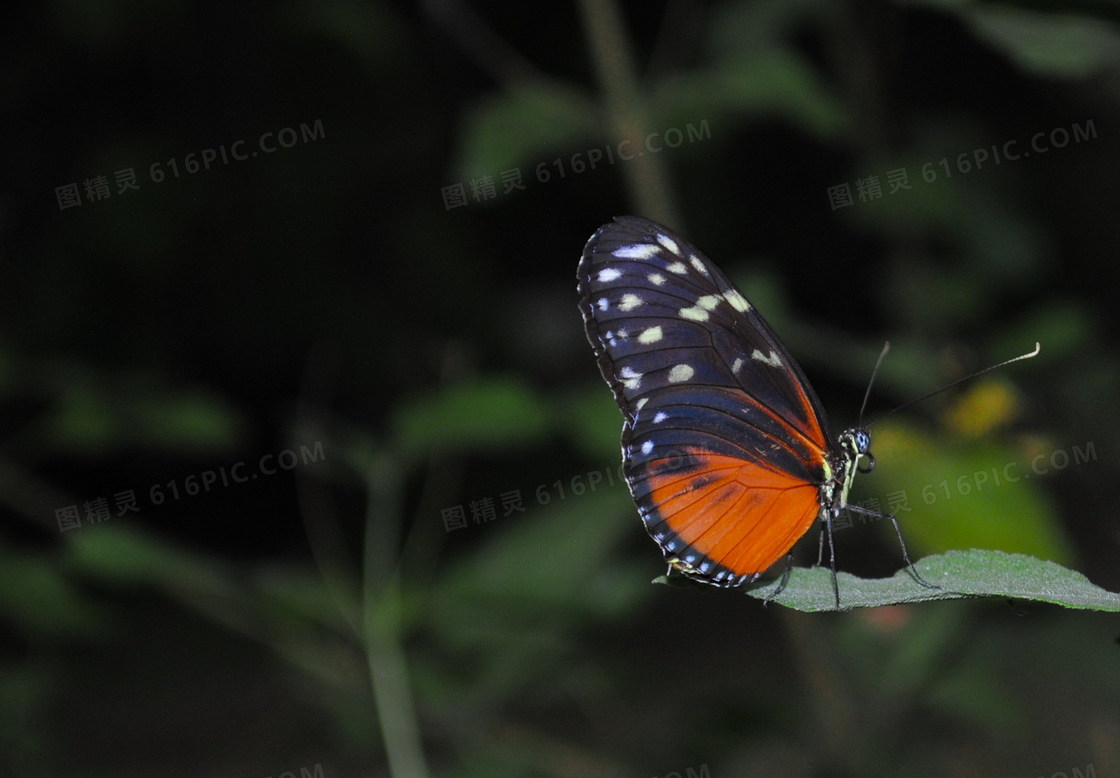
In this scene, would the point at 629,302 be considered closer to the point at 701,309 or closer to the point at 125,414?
the point at 701,309

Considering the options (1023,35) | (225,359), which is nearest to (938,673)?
(1023,35)

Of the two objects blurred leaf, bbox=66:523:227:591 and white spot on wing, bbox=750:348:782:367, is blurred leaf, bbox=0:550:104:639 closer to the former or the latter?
blurred leaf, bbox=66:523:227:591

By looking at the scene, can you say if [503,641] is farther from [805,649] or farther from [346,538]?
[346,538]

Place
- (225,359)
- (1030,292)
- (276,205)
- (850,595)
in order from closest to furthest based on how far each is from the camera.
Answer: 1. (850,595)
2. (1030,292)
3. (276,205)
4. (225,359)

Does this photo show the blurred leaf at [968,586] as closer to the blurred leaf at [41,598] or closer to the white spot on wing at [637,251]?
the white spot on wing at [637,251]

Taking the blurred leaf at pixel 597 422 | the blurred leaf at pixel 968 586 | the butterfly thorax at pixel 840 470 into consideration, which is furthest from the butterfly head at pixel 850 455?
the blurred leaf at pixel 597 422

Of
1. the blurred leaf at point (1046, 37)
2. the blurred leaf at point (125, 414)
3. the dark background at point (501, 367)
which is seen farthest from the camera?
the blurred leaf at point (125, 414)
